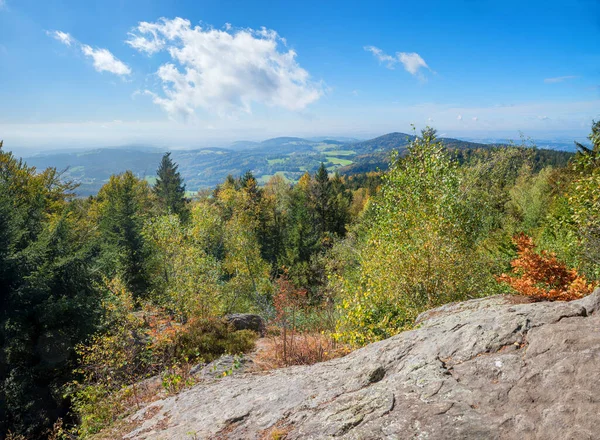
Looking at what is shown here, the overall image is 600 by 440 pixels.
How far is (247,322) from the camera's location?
18625mm

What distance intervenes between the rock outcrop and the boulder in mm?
10538

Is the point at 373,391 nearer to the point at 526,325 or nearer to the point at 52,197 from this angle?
the point at 526,325

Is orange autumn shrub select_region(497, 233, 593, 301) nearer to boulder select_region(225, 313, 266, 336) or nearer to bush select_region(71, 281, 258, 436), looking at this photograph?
bush select_region(71, 281, 258, 436)

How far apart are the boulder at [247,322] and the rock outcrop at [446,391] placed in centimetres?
1054

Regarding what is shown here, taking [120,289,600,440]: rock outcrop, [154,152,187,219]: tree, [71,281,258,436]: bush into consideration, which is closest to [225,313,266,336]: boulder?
[71,281,258,436]: bush

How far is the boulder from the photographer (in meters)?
17.8

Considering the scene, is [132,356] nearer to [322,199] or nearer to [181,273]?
[181,273]

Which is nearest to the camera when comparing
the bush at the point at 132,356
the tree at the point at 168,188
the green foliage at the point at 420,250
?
the bush at the point at 132,356

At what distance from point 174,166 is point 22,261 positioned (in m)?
45.5

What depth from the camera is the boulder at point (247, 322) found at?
17.8 metres

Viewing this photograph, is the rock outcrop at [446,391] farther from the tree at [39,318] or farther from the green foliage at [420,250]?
the tree at [39,318]

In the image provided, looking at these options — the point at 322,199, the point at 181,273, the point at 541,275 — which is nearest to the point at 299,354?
the point at 541,275

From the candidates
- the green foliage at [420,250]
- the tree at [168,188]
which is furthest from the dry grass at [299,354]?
the tree at [168,188]

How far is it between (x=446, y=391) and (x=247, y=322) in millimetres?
15759
